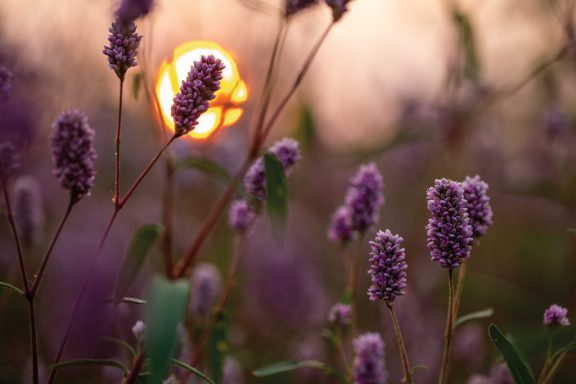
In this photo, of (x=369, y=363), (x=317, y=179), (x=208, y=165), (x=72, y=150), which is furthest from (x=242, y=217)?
(x=317, y=179)

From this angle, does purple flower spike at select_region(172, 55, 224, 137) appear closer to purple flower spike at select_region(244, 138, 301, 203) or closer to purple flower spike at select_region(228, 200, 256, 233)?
purple flower spike at select_region(244, 138, 301, 203)

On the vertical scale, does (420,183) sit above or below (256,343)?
above

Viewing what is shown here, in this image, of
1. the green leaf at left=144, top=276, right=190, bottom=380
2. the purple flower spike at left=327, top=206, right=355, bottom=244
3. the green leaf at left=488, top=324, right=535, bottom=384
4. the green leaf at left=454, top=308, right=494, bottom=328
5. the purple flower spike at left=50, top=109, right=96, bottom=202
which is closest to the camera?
the green leaf at left=144, top=276, right=190, bottom=380

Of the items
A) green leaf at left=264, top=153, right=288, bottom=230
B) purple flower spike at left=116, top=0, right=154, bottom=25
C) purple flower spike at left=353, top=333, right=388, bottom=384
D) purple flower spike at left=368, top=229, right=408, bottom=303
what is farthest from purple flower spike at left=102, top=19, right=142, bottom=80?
purple flower spike at left=353, top=333, right=388, bottom=384

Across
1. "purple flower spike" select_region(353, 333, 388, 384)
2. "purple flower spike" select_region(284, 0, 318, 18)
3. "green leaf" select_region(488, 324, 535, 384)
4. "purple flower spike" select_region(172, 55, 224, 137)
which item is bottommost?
"purple flower spike" select_region(353, 333, 388, 384)

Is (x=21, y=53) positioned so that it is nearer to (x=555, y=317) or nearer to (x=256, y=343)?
(x=256, y=343)

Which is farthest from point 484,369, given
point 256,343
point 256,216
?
point 256,216

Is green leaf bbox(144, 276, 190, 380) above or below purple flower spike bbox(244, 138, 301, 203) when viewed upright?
below
